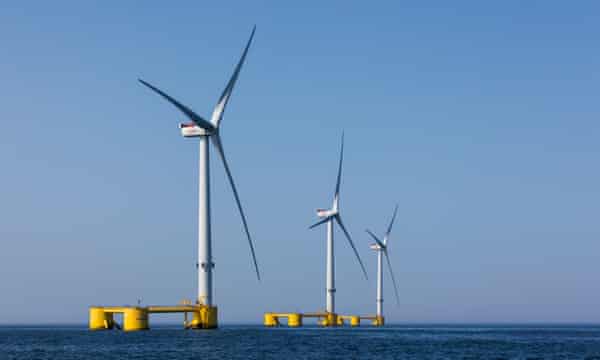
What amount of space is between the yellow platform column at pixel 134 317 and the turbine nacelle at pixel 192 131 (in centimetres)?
3023

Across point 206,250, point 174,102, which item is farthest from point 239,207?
point 174,102

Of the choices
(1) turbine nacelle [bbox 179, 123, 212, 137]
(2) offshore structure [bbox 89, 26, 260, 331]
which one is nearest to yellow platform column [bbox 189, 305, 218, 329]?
(2) offshore structure [bbox 89, 26, 260, 331]

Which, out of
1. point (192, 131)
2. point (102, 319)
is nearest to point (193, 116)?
point (192, 131)

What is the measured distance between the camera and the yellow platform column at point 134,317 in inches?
5226

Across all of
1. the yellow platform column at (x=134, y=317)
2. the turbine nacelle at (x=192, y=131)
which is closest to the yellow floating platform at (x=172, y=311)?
the yellow platform column at (x=134, y=317)

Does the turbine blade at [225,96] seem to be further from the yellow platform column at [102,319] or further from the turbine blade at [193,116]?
the yellow platform column at [102,319]

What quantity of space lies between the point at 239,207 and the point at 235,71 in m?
24.4

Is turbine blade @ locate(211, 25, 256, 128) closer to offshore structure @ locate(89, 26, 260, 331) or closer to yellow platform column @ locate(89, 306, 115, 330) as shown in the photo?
offshore structure @ locate(89, 26, 260, 331)

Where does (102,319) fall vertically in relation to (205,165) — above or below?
below

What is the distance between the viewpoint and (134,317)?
132 metres

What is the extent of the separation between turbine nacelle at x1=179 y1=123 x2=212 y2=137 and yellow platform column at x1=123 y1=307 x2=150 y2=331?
30.2 meters

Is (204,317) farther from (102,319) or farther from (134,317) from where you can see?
(102,319)

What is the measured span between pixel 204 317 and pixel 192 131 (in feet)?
102

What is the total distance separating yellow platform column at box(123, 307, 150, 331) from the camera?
132750 mm
